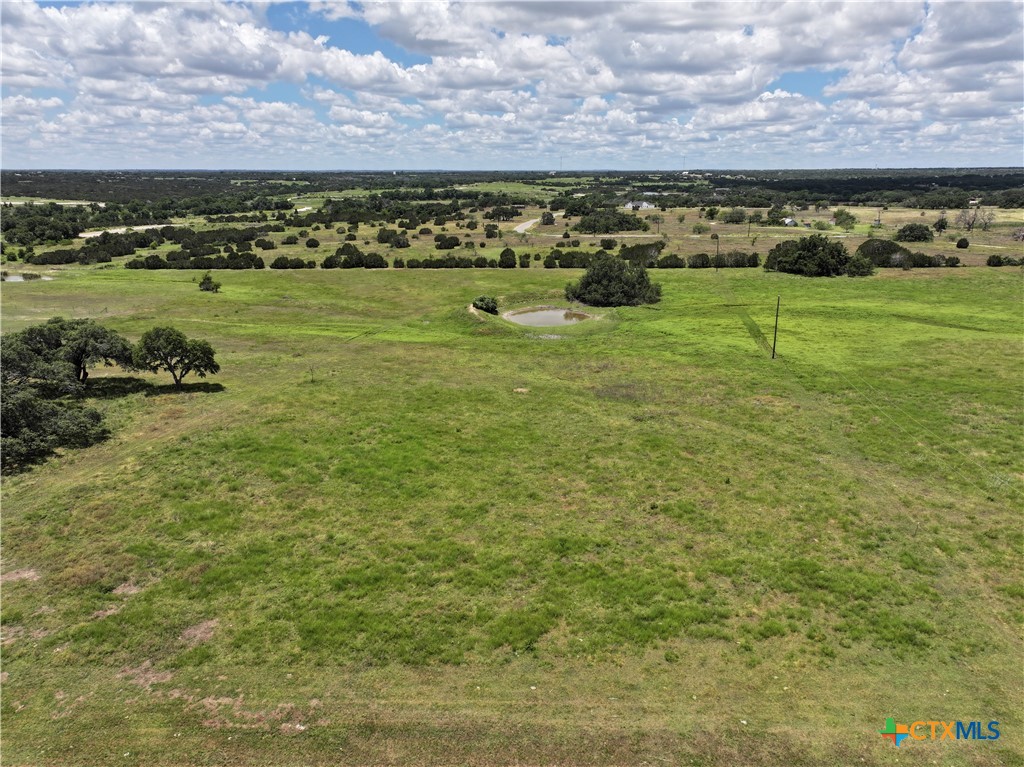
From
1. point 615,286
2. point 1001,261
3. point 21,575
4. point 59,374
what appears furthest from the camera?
point 1001,261

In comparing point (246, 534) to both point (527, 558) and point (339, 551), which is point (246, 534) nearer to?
point (339, 551)

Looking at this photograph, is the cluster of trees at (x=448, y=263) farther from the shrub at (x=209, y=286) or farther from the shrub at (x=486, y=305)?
the shrub at (x=486, y=305)

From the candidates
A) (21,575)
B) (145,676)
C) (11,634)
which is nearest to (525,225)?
(21,575)

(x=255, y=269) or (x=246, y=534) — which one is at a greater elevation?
(x=255, y=269)

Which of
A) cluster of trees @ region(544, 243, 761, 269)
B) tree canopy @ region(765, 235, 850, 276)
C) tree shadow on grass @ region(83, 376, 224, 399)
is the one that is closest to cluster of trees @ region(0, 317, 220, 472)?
tree shadow on grass @ region(83, 376, 224, 399)

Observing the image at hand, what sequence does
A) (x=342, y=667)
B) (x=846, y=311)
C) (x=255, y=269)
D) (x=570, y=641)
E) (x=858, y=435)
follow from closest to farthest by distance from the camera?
(x=342, y=667), (x=570, y=641), (x=858, y=435), (x=846, y=311), (x=255, y=269)

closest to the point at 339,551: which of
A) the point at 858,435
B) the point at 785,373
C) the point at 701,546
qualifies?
the point at 701,546

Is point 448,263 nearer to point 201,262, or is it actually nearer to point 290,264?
point 290,264
